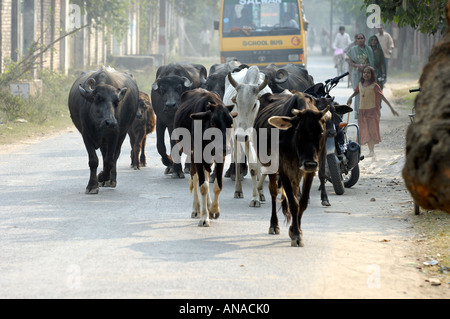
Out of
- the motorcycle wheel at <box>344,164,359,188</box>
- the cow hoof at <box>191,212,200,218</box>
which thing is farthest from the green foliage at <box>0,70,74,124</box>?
the cow hoof at <box>191,212,200,218</box>

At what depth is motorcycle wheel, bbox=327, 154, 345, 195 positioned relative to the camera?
35.5ft

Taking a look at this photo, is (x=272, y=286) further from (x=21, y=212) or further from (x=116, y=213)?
(x=21, y=212)

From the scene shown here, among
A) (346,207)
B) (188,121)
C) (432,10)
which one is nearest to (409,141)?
(188,121)

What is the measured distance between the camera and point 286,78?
485 inches

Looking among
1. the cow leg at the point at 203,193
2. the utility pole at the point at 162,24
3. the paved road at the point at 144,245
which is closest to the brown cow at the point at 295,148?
the paved road at the point at 144,245

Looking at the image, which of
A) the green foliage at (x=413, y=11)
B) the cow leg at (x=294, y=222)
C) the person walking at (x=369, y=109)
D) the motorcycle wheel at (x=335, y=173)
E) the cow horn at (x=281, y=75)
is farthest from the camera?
the person walking at (x=369, y=109)

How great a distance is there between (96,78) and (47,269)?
5258 mm

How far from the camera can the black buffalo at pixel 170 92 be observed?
12.5m

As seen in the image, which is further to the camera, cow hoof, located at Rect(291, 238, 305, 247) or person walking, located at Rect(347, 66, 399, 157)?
person walking, located at Rect(347, 66, 399, 157)

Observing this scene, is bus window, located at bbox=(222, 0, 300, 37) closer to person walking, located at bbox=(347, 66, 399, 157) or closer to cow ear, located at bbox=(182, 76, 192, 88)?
person walking, located at bbox=(347, 66, 399, 157)

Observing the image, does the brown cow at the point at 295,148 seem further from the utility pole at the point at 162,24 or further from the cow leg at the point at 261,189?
the utility pole at the point at 162,24

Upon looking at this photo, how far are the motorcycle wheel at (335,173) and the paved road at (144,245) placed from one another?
4.8 inches

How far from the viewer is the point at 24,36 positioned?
26031 millimetres

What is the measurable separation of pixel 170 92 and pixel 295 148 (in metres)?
4.87
